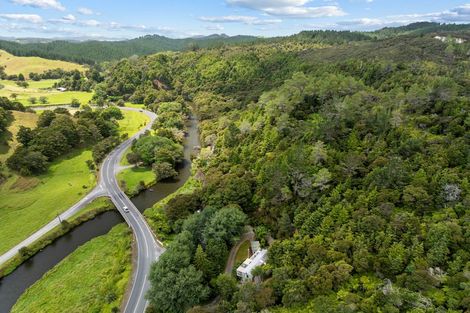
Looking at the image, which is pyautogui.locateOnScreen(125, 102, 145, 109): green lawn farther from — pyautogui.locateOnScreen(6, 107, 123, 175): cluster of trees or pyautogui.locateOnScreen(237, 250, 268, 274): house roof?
pyautogui.locateOnScreen(237, 250, 268, 274): house roof

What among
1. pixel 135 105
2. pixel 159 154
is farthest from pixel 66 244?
pixel 135 105

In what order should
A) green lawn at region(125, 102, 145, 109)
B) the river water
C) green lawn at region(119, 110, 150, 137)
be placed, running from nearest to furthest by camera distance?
the river water, green lawn at region(119, 110, 150, 137), green lawn at region(125, 102, 145, 109)

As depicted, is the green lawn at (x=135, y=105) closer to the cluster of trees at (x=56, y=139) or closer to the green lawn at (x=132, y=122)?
the green lawn at (x=132, y=122)

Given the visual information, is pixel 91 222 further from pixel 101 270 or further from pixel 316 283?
pixel 316 283

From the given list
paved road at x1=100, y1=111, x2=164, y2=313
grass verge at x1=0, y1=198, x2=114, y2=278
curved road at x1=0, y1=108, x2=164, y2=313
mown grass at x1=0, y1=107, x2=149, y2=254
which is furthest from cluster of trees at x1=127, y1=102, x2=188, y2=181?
grass verge at x1=0, y1=198, x2=114, y2=278

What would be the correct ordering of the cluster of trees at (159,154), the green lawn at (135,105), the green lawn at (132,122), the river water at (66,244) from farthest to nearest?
the green lawn at (135,105)
the green lawn at (132,122)
the cluster of trees at (159,154)
the river water at (66,244)

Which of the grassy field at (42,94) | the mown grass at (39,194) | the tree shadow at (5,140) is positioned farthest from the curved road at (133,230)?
the grassy field at (42,94)

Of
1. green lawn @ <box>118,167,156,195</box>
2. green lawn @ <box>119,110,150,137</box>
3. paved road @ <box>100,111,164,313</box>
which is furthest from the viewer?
green lawn @ <box>119,110,150,137</box>
